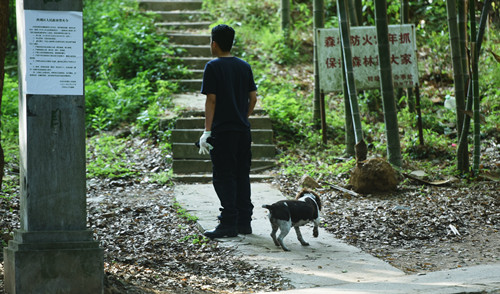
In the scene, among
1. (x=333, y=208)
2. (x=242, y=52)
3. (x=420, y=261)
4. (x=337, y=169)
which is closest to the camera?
(x=420, y=261)

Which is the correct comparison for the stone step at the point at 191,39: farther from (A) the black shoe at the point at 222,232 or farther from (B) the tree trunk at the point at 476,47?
(A) the black shoe at the point at 222,232

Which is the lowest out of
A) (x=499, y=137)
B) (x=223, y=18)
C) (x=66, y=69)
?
(x=499, y=137)

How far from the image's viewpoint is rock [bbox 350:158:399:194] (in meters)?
7.80

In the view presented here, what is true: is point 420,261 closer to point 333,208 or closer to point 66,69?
point 333,208

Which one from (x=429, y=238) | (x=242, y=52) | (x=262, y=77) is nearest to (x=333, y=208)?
(x=429, y=238)

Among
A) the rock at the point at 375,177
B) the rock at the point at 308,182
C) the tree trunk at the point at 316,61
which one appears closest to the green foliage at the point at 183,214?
the rock at the point at 308,182

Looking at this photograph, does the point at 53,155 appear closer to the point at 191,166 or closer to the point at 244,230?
the point at 244,230

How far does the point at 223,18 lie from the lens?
15102mm

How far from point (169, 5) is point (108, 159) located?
7.02 m

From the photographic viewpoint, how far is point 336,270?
4.77 meters

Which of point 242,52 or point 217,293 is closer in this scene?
point 217,293

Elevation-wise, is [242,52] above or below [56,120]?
above

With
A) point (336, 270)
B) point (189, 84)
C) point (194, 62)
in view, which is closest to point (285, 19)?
point (194, 62)

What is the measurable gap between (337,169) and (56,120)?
5.78 meters
